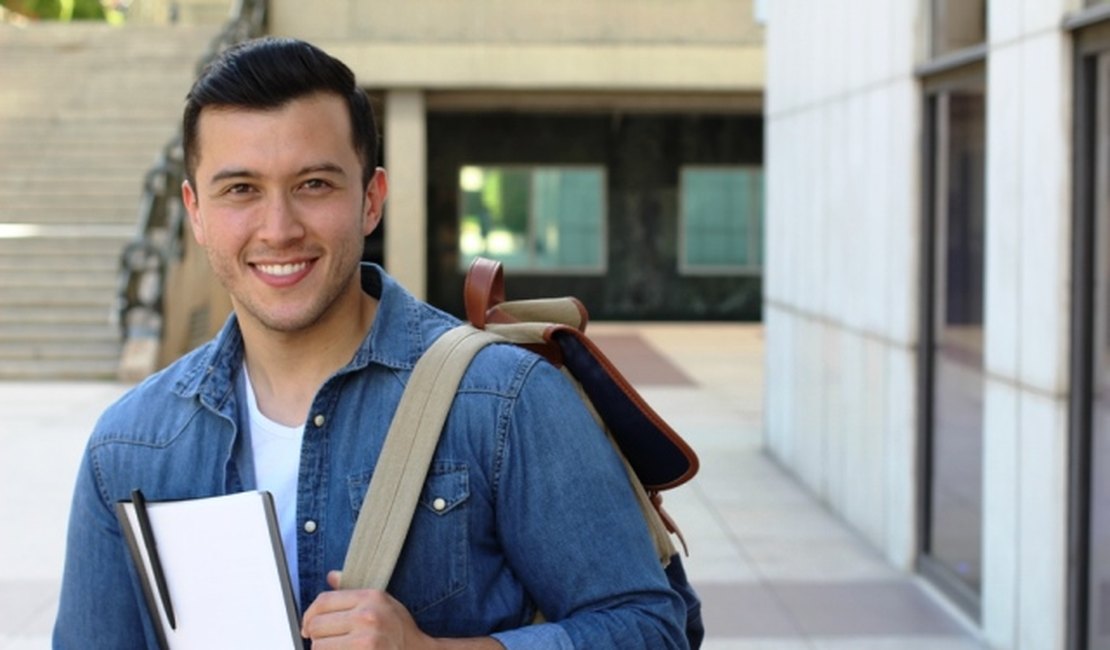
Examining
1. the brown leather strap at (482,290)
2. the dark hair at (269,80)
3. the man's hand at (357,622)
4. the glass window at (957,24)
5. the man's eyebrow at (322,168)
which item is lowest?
the man's hand at (357,622)

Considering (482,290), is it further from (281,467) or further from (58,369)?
(58,369)

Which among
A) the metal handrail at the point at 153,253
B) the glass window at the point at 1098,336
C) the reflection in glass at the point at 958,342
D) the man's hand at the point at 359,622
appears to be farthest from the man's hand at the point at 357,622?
the metal handrail at the point at 153,253

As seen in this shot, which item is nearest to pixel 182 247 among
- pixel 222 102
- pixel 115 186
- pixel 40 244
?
pixel 40 244

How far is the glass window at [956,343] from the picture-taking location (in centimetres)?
743

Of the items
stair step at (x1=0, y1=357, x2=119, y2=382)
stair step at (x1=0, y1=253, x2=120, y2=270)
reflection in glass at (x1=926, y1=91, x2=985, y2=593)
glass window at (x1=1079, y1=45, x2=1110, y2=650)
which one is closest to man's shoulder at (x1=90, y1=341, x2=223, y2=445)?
glass window at (x1=1079, y1=45, x2=1110, y2=650)

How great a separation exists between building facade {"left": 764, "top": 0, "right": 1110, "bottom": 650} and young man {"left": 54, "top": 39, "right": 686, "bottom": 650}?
4.37 m

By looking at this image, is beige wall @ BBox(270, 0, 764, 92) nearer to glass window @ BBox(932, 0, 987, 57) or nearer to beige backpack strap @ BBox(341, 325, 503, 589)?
glass window @ BBox(932, 0, 987, 57)

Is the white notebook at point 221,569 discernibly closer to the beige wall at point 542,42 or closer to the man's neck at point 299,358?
→ the man's neck at point 299,358

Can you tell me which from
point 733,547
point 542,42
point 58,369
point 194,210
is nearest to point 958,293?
point 733,547

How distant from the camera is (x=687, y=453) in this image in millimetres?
2084

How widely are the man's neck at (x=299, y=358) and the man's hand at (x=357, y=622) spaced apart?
34 centimetres

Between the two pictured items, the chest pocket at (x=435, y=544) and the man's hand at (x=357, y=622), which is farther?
the chest pocket at (x=435, y=544)

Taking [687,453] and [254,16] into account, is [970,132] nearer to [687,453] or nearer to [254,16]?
[687,453]

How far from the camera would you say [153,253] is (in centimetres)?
1677
